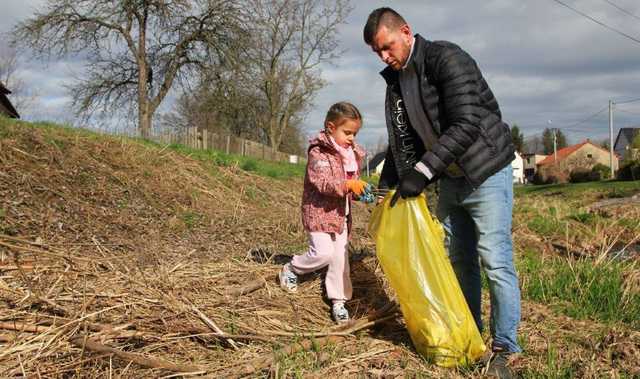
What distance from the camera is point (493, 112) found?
8.46ft

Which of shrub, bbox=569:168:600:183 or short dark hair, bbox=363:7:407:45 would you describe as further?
shrub, bbox=569:168:600:183

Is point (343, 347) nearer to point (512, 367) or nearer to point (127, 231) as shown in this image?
point (512, 367)

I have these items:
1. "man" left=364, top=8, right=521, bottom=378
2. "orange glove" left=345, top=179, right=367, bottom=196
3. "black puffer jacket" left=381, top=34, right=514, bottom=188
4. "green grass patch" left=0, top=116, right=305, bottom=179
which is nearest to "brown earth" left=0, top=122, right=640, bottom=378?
"man" left=364, top=8, right=521, bottom=378

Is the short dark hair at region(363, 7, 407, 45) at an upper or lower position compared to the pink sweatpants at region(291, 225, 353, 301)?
upper

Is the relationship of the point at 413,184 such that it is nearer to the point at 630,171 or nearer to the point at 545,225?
the point at 545,225

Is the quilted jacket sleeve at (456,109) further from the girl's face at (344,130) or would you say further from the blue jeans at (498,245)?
the girl's face at (344,130)

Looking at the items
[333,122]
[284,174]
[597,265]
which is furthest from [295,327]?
[284,174]

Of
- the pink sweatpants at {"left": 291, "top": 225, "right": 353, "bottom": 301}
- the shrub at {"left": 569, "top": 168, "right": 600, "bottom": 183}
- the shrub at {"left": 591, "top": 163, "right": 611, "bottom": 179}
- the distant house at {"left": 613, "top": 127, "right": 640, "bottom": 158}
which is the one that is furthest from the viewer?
the distant house at {"left": 613, "top": 127, "right": 640, "bottom": 158}

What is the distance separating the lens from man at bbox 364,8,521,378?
7.96ft

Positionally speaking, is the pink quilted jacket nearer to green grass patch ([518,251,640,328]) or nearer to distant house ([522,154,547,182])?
green grass patch ([518,251,640,328])

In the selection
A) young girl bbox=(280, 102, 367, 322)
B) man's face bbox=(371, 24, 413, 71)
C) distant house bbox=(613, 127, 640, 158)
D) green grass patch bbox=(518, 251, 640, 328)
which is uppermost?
distant house bbox=(613, 127, 640, 158)

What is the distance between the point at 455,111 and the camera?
242 centimetres

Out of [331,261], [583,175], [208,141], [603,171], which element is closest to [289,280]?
[331,261]

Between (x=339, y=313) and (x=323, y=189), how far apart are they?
0.76 meters
